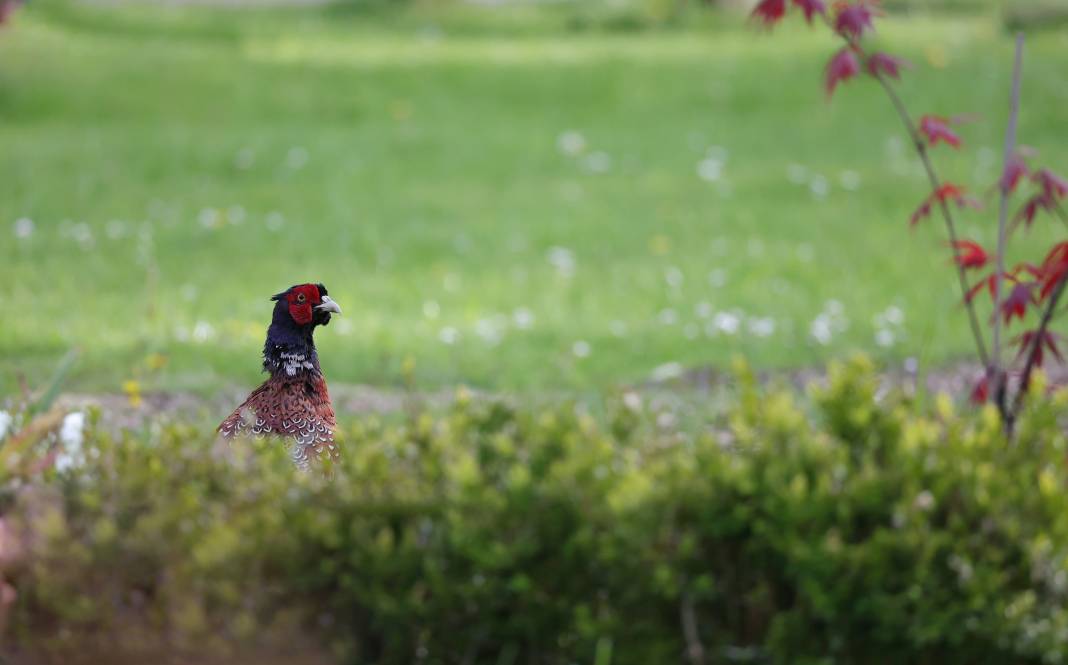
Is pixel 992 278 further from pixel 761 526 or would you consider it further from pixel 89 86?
pixel 89 86

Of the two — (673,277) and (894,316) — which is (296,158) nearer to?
(673,277)

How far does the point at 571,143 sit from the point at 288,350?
385 inches

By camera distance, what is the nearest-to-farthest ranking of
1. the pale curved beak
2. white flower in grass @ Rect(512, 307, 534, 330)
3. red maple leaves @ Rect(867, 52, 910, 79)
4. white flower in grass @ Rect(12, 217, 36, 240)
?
1. the pale curved beak
2. red maple leaves @ Rect(867, 52, 910, 79)
3. white flower in grass @ Rect(512, 307, 534, 330)
4. white flower in grass @ Rect(12, 217, 36, 240)

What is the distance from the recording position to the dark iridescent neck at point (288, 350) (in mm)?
4121

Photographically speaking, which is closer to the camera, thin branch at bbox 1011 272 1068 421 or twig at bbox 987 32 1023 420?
thin branch at bbox 1011 272 1068 421

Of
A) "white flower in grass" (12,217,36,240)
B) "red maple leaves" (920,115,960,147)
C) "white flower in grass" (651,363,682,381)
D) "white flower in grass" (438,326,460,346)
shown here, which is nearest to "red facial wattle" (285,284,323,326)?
"red maple leaves" (920,115,960,147)

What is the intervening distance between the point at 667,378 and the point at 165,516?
4853 mm

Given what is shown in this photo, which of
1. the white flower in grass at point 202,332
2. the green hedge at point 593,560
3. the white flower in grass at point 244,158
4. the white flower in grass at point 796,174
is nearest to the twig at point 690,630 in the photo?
the green hedge at point 593,560

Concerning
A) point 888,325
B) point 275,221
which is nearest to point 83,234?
point 275,221

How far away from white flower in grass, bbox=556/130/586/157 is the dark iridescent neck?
9352mm

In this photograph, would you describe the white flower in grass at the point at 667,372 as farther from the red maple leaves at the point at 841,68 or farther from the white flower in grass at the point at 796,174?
the white flower in grass at the point at 796,174

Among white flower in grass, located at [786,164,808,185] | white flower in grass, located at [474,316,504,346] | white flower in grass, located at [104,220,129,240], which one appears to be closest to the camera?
white flower in grass, located at [474,316,504,346]

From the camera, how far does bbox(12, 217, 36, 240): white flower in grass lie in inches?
404

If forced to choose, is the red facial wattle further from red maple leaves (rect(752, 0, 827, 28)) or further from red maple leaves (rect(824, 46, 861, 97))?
red maple leaves (rect(824, 46, 861, 97))
